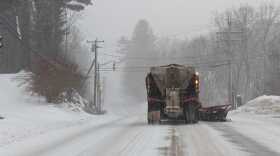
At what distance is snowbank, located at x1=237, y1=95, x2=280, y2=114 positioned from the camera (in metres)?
38.1

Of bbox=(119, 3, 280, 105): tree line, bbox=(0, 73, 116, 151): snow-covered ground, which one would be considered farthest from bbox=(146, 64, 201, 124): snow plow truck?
bbox=(119, 3, 280, 105): tree line

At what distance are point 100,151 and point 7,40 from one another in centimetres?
4736

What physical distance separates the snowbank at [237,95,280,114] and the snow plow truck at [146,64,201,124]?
11.8 metres

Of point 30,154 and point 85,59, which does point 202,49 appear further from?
point 30,154

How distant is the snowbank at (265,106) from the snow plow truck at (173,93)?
38.7ft

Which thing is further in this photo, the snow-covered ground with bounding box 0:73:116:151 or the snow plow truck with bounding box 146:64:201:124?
the snow plow truck with bounding box 146:64:201:124

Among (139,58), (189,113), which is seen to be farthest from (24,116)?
(139,58)

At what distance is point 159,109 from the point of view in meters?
27.5

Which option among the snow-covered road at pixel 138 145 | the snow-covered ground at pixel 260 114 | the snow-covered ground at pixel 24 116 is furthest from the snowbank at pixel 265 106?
the snow-covered road at pixel 138 145

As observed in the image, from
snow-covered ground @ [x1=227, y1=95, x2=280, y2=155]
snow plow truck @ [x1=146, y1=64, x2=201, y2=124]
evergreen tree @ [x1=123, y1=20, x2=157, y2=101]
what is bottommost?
snow-covered ground @ [x1=227, y1=95, x2=280, y2=155]

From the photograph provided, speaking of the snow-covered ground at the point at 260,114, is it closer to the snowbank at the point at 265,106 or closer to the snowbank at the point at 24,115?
the snowbank at the point at 265,106

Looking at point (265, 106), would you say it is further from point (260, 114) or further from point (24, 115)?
point (24, 115)

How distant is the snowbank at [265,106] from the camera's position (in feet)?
125

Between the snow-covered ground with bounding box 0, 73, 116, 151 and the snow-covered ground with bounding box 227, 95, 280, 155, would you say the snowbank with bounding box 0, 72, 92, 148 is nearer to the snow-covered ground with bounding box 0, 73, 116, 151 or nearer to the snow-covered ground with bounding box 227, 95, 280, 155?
the snow-covered ground with bounding box 0, 73, 116, 151
